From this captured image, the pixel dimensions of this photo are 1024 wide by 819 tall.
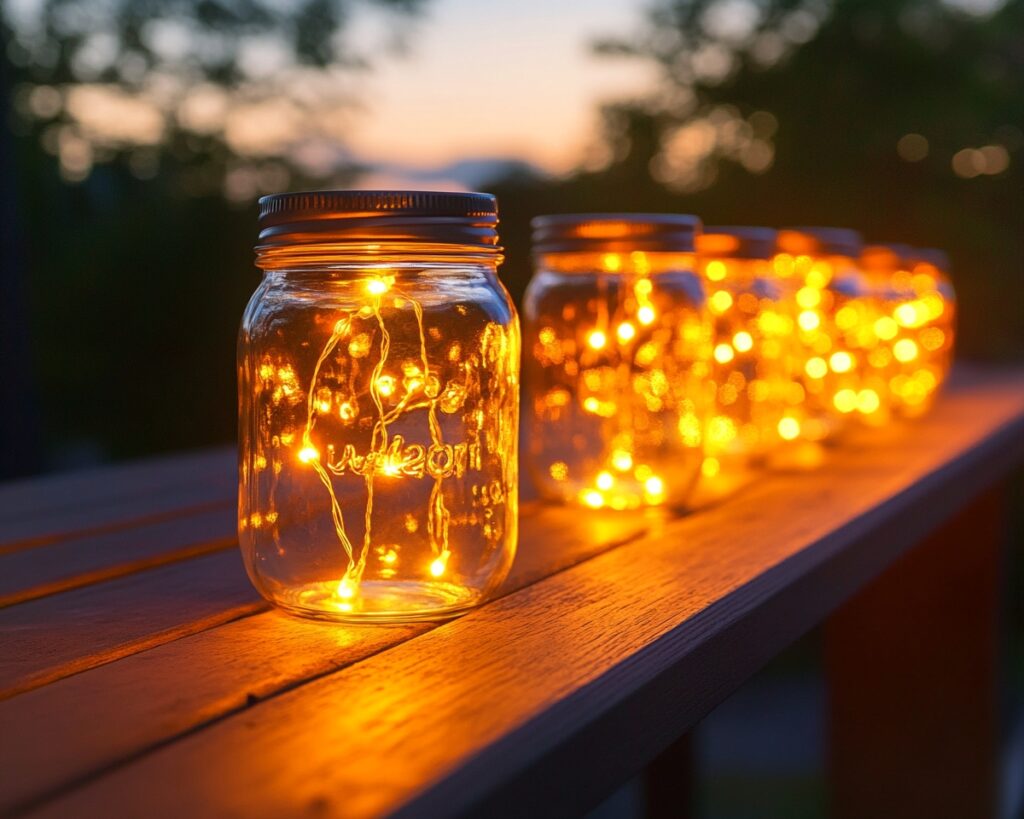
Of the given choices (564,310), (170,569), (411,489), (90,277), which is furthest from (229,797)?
(90,277)

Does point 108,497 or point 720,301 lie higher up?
point 720,301

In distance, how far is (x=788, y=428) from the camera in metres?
1.59

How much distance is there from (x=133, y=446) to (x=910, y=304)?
12.1 feet

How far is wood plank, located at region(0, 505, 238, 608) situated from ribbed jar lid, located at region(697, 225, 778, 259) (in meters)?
0.65

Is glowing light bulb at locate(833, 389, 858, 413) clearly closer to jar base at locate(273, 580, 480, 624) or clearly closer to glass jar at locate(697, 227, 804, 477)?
glass jar at locate(697, 227, 804, 477)

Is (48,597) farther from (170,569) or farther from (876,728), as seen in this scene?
(876,728)

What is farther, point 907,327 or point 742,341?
point 907,327

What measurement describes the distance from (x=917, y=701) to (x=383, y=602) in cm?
157

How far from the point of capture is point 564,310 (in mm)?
1210

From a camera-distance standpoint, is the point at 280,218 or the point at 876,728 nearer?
the point at 280,218

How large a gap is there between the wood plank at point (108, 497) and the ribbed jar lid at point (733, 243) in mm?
617

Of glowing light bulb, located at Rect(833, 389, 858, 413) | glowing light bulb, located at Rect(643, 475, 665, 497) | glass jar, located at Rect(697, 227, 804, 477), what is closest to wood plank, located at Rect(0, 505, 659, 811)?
glowing light bulb, located at Rect(643, 475, 665, 497)

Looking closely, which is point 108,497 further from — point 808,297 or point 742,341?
point 808,297

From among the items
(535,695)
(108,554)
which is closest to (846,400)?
(108,554)
